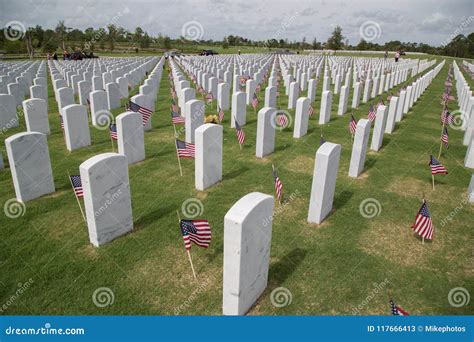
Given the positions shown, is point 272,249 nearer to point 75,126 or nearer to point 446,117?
point 75,126

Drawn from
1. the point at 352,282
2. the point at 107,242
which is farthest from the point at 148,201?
the point at 352,282

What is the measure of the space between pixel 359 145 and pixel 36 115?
11.1 metres

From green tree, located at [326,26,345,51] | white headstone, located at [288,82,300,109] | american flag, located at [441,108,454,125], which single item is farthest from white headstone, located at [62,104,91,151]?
green tree, located at [326,26,345,51]

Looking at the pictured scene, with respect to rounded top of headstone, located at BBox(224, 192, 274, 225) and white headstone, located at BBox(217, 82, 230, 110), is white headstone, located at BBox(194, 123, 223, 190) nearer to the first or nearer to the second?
rounded top of headstone, located at BBox(224, 192, 274, 225)

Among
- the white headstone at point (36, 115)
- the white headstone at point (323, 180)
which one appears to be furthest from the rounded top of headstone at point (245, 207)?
the white headstone at point (36, 115)

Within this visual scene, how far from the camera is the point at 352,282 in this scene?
16.7 ft

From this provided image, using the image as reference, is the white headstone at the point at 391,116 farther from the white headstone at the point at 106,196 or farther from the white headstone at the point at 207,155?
the white headstone at the point at 106,196

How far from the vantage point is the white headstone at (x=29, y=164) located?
6.83m

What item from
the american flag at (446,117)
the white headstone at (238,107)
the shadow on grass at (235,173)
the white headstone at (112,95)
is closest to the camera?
the shadow on grass at (235,173)

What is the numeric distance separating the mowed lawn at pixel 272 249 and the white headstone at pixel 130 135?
0.45 m

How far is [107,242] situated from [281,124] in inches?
326

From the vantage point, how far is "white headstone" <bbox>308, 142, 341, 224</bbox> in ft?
20.3

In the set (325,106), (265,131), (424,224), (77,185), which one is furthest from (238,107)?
(424,224)

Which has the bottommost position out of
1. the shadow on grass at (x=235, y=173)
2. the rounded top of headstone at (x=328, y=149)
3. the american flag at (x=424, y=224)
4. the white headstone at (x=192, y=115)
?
the shadow on grass at (x=235, y=173)
